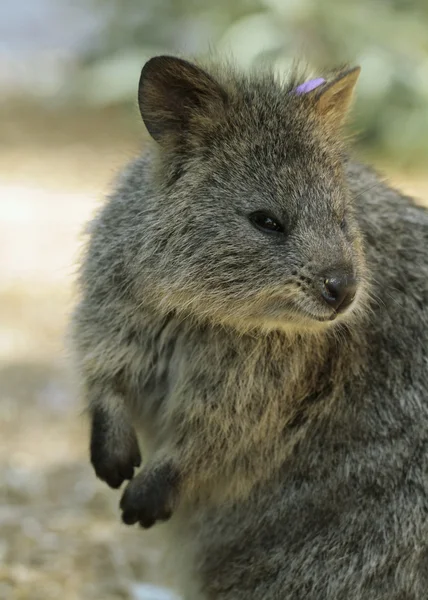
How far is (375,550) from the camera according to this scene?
359cm

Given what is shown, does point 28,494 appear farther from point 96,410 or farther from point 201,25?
point 201,25

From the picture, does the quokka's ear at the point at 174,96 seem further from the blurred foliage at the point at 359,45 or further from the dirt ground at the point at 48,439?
the blurred foliage at the point at 359,45

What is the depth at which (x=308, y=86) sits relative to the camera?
3559mm

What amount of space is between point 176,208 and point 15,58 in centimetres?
1443

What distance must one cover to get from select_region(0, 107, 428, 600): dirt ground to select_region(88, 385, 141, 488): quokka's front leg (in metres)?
0.67

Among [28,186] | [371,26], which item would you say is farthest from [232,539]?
[371,26]

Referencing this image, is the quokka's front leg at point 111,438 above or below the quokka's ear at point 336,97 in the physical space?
below

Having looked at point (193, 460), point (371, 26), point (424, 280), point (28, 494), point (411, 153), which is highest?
point (371, 26)

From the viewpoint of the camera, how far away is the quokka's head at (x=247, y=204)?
126 inches

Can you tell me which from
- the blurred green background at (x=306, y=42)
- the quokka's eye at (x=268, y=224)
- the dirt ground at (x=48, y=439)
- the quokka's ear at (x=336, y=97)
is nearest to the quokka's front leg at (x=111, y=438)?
the dirt ground at (x=48, y=439)

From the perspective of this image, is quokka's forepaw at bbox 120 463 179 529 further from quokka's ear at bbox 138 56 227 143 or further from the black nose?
quokka's ear at bbox 138 56 227 143

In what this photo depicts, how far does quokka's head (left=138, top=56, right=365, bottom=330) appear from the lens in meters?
3.19

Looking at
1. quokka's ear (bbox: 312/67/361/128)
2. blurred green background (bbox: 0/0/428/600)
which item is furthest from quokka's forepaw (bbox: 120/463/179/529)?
quokka's ear (bbox: 312/67/361/128)

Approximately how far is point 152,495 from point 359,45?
9.22m
